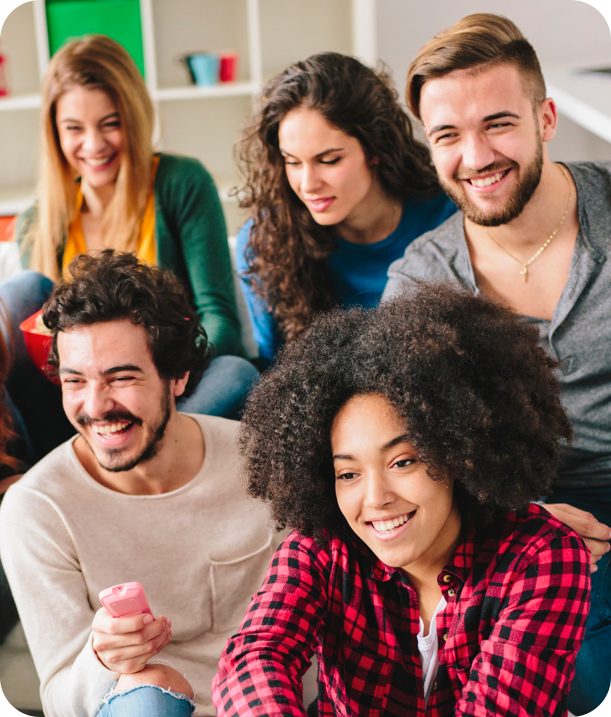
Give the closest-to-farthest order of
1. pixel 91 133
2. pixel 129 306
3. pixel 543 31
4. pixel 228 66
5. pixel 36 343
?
pixel 129 306
pixel 36 343
pixel 91 133
pixel 543 31
pixel 228 66

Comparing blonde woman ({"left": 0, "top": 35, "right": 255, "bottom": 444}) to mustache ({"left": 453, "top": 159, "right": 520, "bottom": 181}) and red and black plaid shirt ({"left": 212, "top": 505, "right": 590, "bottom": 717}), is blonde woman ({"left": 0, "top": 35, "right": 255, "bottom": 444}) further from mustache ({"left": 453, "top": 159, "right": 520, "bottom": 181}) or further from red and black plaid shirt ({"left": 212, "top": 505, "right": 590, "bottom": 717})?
red and black plaid shirt ({"left": 212, "top": 505, "right": 590, "bottom": 717})

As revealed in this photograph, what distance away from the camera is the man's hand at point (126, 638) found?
115 cm

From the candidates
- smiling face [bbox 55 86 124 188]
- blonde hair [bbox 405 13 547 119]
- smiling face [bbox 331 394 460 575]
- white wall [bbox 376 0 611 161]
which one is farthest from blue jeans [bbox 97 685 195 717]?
white wall [bbox 376 0 611 161]

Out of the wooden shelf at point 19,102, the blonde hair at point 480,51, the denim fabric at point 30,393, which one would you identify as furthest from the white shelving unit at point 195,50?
the blonde hair at point 480,51

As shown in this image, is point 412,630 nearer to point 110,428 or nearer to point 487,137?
point 110,428

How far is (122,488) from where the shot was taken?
149cm

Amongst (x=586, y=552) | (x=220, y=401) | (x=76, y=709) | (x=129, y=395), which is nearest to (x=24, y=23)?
(x=220, y=401)

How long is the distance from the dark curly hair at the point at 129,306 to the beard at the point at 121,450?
10 cm

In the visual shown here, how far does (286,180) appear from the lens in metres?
2.00

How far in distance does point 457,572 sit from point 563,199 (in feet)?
2.99

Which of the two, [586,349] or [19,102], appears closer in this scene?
[586,349]

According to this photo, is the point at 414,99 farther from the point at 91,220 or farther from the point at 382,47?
the point at 382,47

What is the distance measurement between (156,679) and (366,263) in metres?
1.18

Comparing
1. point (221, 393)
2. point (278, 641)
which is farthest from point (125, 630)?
point (221, 393)
